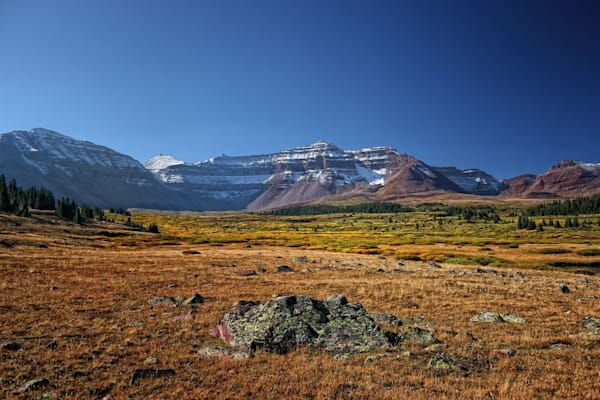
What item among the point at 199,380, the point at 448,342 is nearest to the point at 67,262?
the point at 199,380

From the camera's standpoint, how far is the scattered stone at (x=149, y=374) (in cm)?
1239

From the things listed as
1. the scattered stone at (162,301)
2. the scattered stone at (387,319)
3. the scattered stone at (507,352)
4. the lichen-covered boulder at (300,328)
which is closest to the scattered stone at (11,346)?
the lichen-covered boulder at (300,328)

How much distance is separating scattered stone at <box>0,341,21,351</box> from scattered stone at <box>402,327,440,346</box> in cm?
1679

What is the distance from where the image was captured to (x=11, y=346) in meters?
15.0

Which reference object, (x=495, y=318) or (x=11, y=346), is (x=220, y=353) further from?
(x=495, y=318)

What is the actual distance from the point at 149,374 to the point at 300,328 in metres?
6.82

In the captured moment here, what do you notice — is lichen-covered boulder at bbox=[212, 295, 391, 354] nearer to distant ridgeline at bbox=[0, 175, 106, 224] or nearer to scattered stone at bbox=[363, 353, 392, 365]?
scattered stone at bbox=[363, 353, 392, 365]

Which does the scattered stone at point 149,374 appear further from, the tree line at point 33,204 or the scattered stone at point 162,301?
the tree line at point 33,204

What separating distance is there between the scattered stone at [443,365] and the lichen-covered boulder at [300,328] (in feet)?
7.98

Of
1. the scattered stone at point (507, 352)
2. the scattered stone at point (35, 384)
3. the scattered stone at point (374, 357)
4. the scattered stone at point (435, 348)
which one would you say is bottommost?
the scattered stone at point (435, 348)

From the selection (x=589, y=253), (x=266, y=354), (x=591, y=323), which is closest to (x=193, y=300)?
(x=266, y=354)

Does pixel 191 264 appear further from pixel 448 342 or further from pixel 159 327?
pixel 448 342

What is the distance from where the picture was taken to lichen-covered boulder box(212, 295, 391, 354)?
634 inches

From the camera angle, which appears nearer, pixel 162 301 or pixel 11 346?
pixel 11 346
